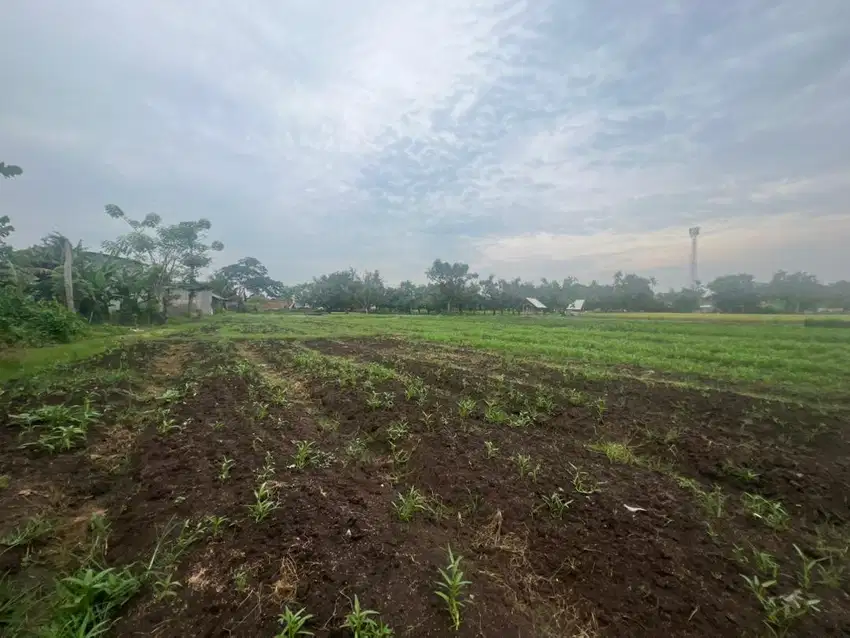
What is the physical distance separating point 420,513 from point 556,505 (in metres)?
1.33

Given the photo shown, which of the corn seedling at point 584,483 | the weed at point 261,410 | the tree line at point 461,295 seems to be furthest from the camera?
the tree line at point 461,295

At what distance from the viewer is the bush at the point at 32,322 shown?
12305 millimetres

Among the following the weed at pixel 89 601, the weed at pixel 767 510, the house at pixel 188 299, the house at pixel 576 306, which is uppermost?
the house at pixel 188 299

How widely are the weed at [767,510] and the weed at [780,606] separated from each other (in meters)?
1.06

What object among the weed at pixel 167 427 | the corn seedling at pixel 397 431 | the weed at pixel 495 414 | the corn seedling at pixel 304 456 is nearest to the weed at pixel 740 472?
the weed at pixel 495 414

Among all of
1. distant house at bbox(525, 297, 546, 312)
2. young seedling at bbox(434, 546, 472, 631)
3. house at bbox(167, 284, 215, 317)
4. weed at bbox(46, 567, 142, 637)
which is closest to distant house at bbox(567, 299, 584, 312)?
distant house at bbox(525, 297, 546, 312)

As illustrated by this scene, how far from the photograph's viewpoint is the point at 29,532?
3.04 m

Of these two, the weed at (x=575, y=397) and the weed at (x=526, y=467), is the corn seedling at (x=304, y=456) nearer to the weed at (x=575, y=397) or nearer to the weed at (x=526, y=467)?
the weed at (x=526, y=467)

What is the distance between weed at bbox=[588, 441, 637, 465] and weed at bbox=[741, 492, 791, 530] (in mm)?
1145

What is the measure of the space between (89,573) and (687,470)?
19.8 ft

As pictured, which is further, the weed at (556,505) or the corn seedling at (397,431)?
the corn seedling at (397,431)

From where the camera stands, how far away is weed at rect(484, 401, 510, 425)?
606cm

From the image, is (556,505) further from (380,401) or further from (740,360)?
(740,360)

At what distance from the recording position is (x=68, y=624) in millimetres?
2176
